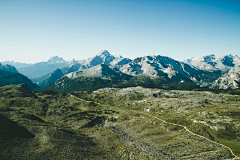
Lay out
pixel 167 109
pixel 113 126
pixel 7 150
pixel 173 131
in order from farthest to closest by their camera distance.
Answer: pixel 167 109
pixel 113 126
pixel 173 131
pixel 7 150

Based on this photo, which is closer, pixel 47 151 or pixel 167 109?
pixel 47 151

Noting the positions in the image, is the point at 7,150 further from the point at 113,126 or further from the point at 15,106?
the point at 15,106

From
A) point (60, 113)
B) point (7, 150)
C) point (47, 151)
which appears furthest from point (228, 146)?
point (60, 113)

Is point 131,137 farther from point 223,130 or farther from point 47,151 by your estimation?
point 223,130

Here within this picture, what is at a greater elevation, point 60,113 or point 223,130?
point 223,130

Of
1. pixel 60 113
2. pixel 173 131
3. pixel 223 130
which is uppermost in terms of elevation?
pixel 223 130

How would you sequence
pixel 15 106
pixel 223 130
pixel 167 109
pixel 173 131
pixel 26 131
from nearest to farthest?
A: pixel 26 131, pixel 223 130, pixel 173 131, pixel 167 109, pixel 15 106

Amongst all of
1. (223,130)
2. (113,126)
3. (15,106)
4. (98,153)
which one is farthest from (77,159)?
(15,106)

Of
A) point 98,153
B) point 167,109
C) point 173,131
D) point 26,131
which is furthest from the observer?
point 167,109

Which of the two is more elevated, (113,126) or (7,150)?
(7,150)
